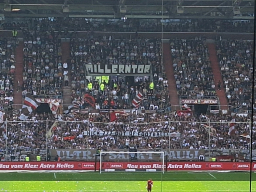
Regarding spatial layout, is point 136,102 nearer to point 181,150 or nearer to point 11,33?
point 181,150

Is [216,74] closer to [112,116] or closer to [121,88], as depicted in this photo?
[121,88]

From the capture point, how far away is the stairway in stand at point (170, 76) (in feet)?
120

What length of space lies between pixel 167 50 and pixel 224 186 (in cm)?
1817

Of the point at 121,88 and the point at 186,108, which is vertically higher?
the point at 121,88

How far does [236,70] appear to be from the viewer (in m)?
39.4

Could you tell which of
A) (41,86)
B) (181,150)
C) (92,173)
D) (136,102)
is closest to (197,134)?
(181,150)

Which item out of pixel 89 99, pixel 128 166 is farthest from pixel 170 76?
pixel 128 166

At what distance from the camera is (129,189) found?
23.5 metres

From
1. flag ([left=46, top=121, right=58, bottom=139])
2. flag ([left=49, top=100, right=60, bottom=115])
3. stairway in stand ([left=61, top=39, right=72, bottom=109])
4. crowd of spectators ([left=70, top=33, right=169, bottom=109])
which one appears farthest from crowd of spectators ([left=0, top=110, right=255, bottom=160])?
crowd of spectators ([left=70, top=33, right=169, bottom=109])

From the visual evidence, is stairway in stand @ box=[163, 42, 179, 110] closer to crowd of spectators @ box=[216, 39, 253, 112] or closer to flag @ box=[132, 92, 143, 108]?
flag @ box=[132, 92, 143, 108]

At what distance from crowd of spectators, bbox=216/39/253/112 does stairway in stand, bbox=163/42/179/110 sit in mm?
2950

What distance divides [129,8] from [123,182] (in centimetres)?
1763

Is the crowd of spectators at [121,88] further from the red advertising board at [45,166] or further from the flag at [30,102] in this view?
the red advertising board at [45,166]

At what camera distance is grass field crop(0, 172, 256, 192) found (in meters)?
23.4
